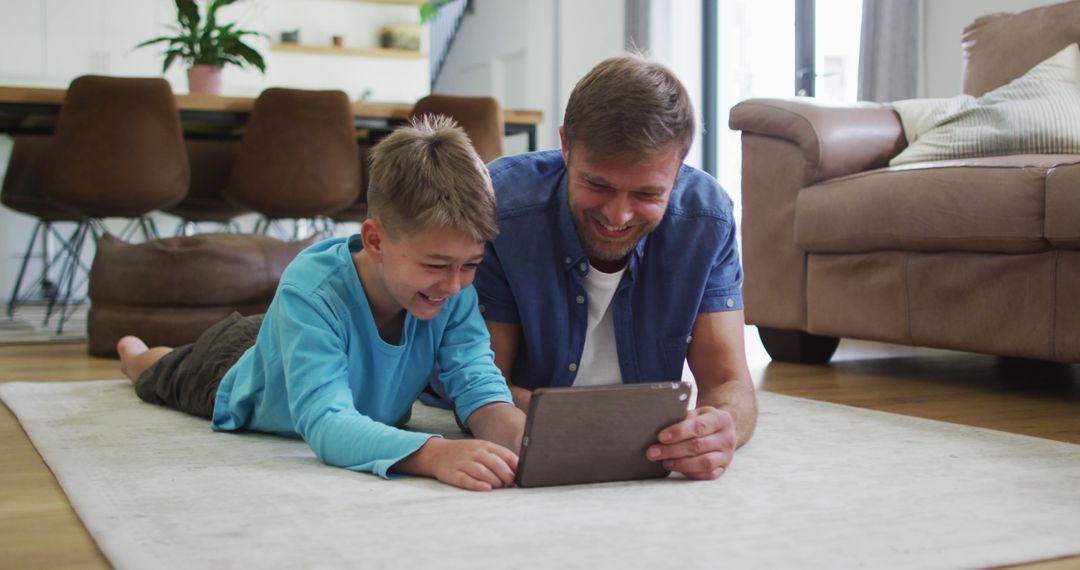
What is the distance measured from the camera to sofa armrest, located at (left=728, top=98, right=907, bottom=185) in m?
2.80

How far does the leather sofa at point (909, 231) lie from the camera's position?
7.32ft

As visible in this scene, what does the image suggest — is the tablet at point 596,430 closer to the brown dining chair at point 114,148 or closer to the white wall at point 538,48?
the brown dining chair at point 114,148

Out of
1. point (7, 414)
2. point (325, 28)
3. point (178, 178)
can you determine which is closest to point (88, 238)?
point (325, 28)

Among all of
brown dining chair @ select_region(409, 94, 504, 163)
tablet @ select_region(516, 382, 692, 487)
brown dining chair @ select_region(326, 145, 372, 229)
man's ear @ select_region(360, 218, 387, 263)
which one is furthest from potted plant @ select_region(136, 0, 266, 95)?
tablet @ select_region(516, 382, 692, 487)

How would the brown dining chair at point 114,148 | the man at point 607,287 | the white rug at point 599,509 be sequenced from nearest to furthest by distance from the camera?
the white rug at point 599,509
the man at point 607,287
the brown dining chair at point 114,148

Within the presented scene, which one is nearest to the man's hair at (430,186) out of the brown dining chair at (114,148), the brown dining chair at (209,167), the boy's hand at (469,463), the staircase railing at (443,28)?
the boy's hand at (469,463)

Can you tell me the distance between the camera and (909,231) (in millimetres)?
2471

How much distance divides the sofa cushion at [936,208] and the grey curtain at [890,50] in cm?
159

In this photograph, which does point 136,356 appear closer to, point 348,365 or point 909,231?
point 348,365

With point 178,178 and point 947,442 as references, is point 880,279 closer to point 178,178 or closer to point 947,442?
point 947,442

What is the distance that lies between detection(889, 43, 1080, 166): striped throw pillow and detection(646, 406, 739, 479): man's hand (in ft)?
5.22

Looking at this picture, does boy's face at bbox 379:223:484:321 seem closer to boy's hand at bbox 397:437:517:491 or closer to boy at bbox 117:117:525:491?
boy at bbox 117:117:525:491

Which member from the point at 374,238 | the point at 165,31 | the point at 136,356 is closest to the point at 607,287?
the point at 374,238

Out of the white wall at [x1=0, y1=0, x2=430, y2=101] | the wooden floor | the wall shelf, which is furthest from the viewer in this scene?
the wall shelf
